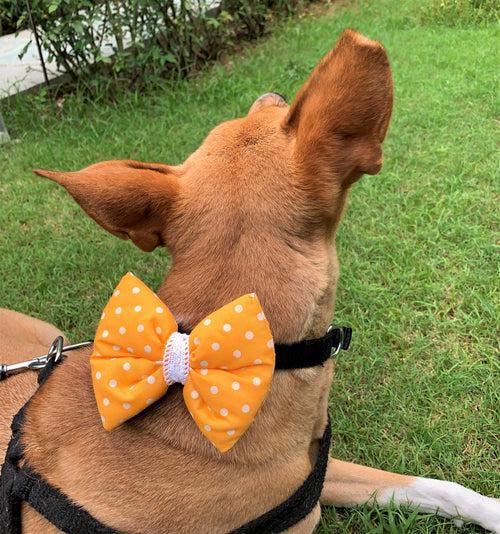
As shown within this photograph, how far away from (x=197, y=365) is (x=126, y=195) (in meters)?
0.54

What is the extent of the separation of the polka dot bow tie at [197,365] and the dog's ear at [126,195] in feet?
0.75

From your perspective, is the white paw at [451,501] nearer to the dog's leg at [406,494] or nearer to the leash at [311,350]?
the dog's leg at [406,494]

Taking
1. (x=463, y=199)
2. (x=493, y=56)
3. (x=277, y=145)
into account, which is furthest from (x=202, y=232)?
(x=493, y=56)

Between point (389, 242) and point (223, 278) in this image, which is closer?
point (223, 278)

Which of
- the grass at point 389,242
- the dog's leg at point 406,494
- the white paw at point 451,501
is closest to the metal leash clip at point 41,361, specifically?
the dog's leg at point 406,494

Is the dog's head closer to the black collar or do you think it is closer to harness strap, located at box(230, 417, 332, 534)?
the black collar

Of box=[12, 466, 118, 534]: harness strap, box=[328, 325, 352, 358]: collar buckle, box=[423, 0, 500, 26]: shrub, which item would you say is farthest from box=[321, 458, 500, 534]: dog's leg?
box=[423, 0, 500, 26]: shrub

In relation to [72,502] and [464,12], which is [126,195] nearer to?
[72,502]

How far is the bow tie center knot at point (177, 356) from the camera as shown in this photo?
1.75 metres

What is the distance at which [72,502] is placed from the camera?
1835 millimetres

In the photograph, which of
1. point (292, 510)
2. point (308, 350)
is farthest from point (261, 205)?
point (292, 510)

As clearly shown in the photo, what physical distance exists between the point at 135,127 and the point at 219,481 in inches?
190

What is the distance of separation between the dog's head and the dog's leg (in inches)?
43.1

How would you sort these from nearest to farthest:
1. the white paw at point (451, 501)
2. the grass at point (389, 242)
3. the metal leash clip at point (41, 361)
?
the metal leash clip at point (41, 361), the white paw at point (451, 501), the grass at point (389, 242)
